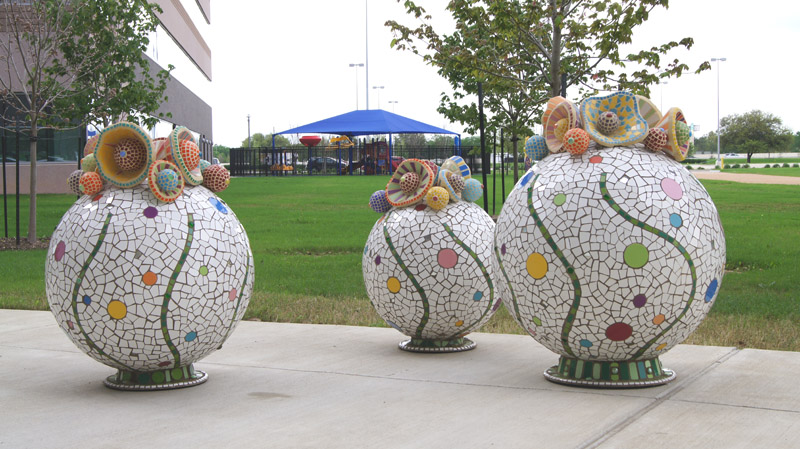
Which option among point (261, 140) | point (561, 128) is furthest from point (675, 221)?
point (261, 140)

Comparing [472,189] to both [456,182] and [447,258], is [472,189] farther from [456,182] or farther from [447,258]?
[447,258]

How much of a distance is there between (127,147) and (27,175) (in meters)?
27.1

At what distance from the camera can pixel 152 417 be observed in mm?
4723

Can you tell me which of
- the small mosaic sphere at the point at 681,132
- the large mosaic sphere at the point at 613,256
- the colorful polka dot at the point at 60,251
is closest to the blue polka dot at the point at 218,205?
the colorful polka dot at the point at 60,251

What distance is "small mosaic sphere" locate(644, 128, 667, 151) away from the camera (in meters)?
5.04

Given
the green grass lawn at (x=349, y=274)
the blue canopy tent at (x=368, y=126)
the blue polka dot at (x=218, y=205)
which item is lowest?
the green grass lawn at (x=349, y=274)

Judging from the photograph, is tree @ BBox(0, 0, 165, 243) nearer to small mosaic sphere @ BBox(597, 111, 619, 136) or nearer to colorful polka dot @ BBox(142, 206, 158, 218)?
colorful polka dot @ BBox(142, 206, 158, 218)

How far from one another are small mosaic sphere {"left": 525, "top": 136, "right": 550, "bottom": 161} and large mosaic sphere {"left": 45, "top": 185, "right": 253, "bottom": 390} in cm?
196

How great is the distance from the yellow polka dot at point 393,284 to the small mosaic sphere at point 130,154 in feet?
6.64

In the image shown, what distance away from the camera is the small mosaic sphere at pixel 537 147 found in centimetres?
542

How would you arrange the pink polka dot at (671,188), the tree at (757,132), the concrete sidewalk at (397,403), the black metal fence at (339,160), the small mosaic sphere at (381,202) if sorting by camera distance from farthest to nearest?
1. the tree at (757,132)
2. the black metal fence at (339,160)
3. the small mosaic sphere at (381,202)
4. the pink polka dot at (671,188)
5. the concrete sidewalk at (397,403)

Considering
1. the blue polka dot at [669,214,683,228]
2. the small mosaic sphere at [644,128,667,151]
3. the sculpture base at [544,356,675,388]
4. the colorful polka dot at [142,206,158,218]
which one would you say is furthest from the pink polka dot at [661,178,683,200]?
the colorful polka dot at [142,206,158,218]

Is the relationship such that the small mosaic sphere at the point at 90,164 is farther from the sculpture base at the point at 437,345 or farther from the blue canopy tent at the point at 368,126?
the blue canopy tent at the point at 368,126

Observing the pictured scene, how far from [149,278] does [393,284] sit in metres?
1.96
